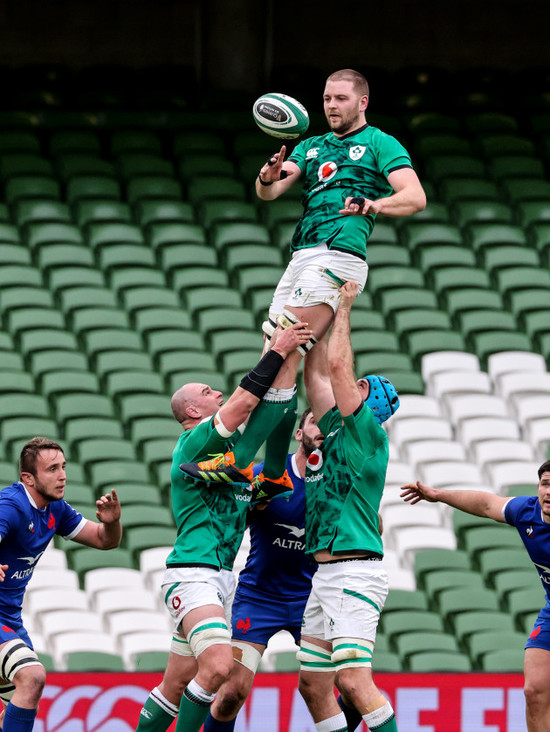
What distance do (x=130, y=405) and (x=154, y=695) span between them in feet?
17.5

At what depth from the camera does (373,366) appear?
13.0 meters

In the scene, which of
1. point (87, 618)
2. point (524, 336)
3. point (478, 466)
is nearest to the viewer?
Answer: point (87, 618)

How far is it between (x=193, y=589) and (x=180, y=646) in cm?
38

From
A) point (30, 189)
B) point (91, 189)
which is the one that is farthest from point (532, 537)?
point (30, 189)

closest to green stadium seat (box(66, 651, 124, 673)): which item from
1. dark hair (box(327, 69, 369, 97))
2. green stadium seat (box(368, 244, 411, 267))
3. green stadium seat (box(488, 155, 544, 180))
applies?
dark hair (box(327, 69, 369, 97))

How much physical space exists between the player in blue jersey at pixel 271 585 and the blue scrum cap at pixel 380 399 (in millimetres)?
362

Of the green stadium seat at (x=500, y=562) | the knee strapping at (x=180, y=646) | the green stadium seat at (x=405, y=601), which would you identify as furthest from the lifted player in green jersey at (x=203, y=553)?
the green stadium seat at (x=500, y=562)

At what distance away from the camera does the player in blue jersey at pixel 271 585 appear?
7469 millimetres

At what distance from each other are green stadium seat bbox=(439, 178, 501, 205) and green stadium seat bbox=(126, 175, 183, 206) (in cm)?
289

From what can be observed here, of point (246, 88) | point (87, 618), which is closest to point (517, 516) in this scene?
point (87, 618)

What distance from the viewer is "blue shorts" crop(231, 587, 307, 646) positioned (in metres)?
7.57

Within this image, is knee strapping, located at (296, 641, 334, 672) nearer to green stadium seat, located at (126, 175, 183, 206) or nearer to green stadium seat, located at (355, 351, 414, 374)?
green stadium seat, located at (355, 351, 414, 374)

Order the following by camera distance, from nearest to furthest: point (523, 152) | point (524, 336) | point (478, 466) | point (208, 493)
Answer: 1. point (208, 493)
2. point (478, 466)
3. point (524, 336)
4. point (523, 152)

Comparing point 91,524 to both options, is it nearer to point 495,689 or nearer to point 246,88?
point 495,689
